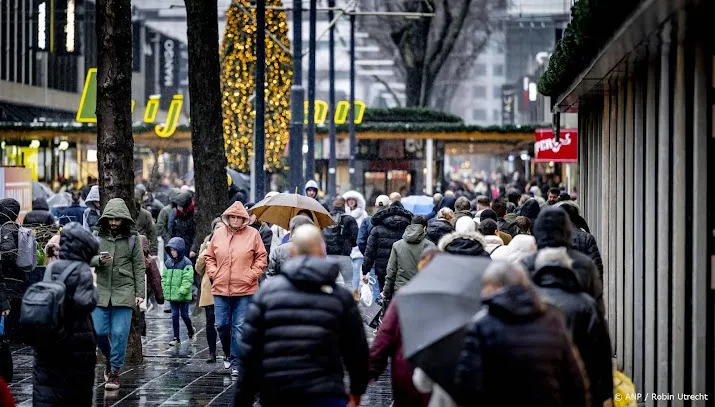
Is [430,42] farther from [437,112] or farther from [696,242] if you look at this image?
[696,242]

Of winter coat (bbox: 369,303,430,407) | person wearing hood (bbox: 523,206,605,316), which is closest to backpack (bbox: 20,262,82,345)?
winter coat (bbox: 369,303,430,407)

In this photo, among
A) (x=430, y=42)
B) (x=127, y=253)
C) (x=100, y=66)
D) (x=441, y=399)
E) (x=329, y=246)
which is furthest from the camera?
(x=430, y=42)

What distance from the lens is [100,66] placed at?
1539 cm

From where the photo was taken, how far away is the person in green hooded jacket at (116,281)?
1309cm

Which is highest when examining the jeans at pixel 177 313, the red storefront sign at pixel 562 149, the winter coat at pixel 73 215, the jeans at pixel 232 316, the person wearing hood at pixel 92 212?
the red storefront sign at pixel 562 149

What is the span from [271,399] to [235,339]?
619 centimetres

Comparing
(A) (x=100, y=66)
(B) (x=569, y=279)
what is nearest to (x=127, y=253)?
(A) (x=100, y=66)

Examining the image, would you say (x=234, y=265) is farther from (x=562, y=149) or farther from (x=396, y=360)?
(x=562, y=149)

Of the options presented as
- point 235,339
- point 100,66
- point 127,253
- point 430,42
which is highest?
point 430,42

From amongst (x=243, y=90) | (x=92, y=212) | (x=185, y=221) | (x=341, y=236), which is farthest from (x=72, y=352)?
(x=243, y=90)

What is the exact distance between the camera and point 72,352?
9797mm

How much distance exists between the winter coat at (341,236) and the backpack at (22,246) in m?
4.80

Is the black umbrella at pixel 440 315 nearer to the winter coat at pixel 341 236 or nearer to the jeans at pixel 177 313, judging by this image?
the jeans at pixel 177 313

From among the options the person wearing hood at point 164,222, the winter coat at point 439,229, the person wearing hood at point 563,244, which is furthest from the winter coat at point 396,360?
the person wearing hood at point 164,222
